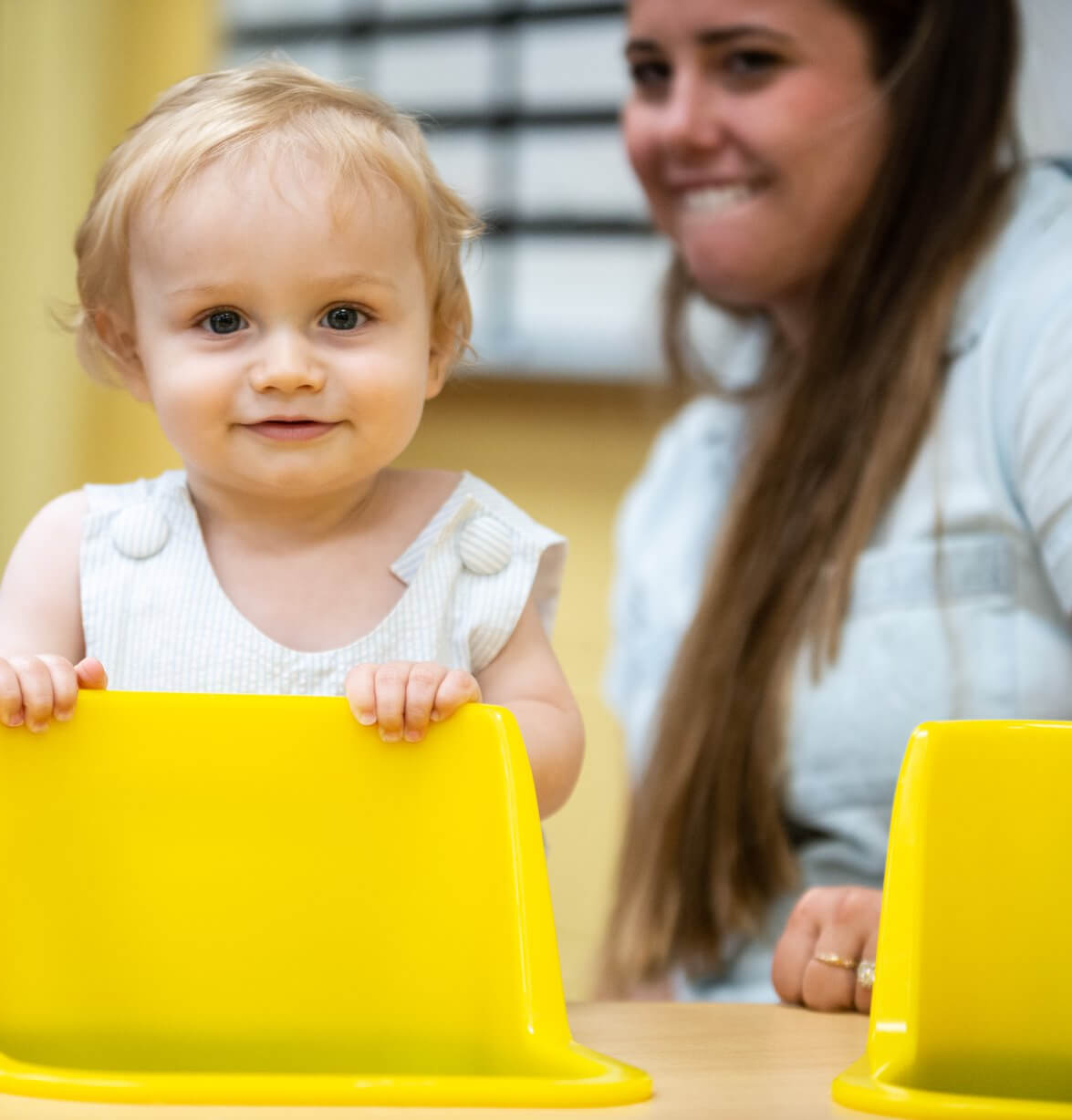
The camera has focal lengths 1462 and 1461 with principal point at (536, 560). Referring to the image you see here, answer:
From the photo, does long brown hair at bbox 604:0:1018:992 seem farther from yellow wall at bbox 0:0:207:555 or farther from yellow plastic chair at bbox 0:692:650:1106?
yellow wall at bbox 0:0:207:555

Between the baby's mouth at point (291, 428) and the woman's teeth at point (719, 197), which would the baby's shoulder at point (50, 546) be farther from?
the woman's teeth at point (719, 197)

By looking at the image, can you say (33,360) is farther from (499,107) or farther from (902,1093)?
(902,1093)

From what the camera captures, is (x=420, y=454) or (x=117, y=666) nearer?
(x=117, y=666)

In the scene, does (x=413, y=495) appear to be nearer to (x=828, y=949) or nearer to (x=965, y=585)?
(x=828, y=949)

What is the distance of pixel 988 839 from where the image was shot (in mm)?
498

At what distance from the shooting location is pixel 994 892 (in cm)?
50

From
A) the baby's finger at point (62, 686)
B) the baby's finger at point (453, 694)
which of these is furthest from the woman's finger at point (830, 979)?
the baby's finger at point (62, 686)

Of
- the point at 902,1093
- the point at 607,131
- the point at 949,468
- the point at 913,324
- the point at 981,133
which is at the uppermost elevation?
the point at 607,131

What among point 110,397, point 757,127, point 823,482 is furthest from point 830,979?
point 110,397

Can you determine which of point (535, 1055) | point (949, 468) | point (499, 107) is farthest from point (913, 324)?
point (499, 107)

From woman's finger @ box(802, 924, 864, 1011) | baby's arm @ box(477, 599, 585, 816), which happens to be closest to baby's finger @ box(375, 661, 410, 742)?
baby's arm @ box(477, 599, 585, 816)

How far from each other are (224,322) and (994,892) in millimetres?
340

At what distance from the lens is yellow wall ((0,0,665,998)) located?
2014 mm

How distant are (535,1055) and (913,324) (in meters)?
0.77
